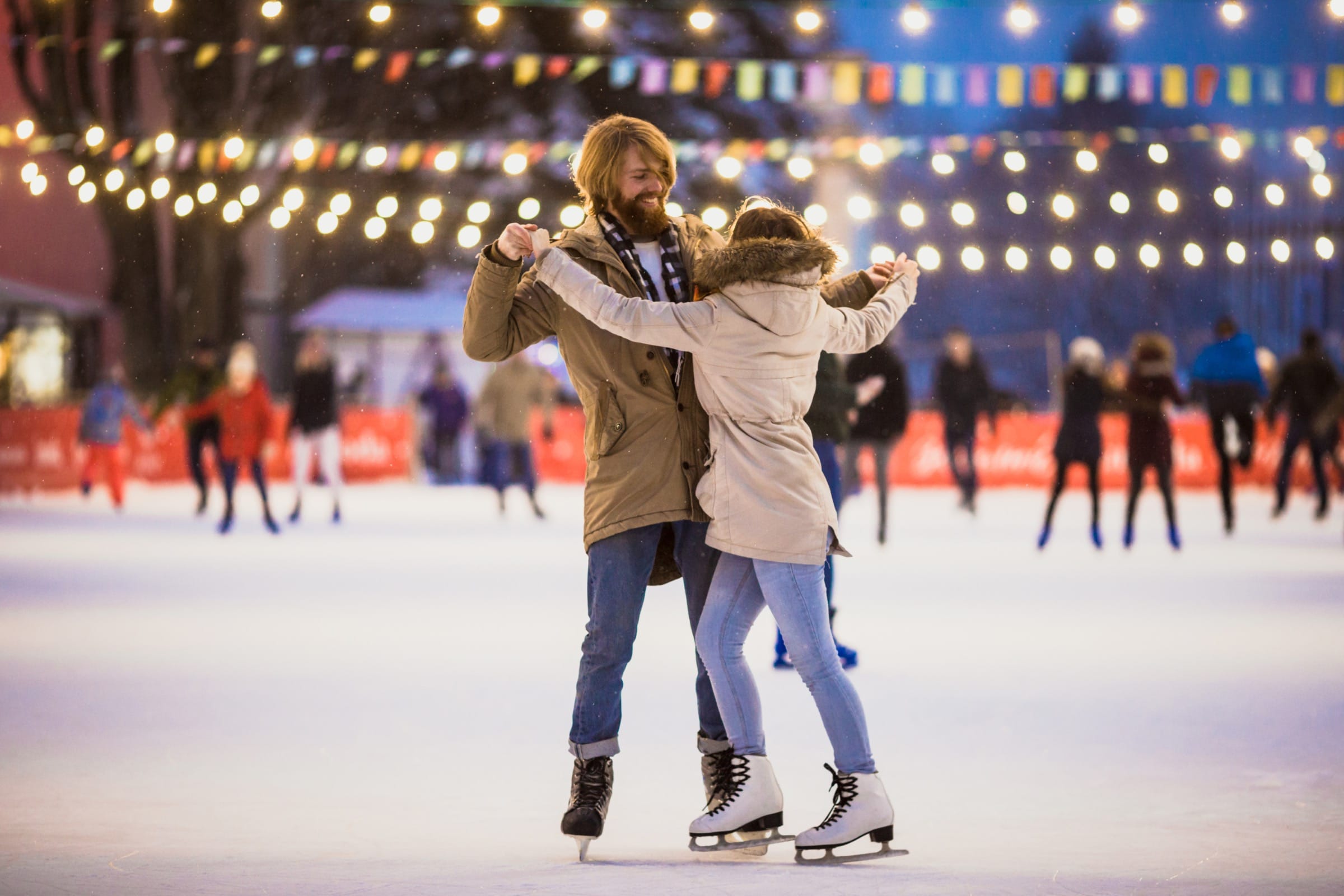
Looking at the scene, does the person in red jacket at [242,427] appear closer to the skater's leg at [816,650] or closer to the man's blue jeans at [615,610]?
the man's blue jeans at [615,610]

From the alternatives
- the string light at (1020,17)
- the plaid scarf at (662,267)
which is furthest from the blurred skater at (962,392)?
the plaid scarf at (662,267)

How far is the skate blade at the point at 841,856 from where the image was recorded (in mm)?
3582

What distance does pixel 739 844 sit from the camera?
3656 millimetres

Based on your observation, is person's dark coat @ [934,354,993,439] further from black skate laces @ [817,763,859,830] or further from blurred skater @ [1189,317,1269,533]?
black skate laces @ [817,763,859,830]

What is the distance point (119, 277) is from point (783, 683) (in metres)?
21.9

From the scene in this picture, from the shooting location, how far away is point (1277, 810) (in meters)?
4.04

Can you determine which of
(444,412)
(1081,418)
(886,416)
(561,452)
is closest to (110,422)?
(444,412)

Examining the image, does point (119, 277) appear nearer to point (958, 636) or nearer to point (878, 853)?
point (958, 636)

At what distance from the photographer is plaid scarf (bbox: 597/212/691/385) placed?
12.6ft

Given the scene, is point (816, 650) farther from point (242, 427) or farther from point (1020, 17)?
point (242, 427)

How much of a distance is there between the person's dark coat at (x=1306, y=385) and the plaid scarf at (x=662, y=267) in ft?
39.7

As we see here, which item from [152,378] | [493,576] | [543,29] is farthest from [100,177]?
[493,576]

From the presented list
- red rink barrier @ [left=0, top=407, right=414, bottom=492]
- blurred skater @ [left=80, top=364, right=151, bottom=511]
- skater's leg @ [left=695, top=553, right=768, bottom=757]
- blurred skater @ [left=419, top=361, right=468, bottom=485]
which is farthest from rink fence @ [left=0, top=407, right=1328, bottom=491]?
skater's leg @ [left=695, top=553, right=768, bottom=757]

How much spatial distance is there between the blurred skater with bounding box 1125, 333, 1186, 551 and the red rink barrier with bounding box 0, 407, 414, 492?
30.0 ft
